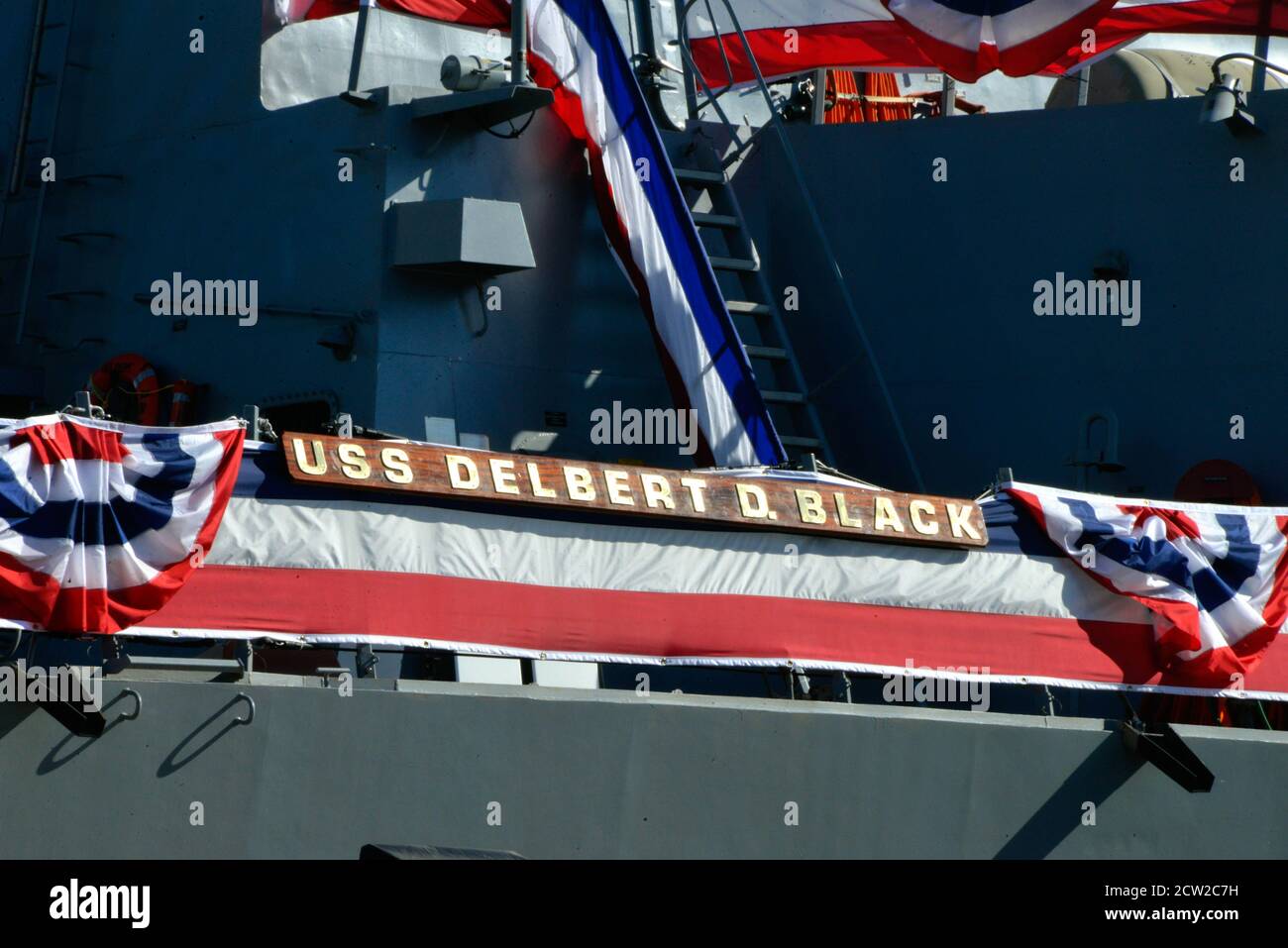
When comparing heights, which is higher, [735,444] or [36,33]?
[36,33]

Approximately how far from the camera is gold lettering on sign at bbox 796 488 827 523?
6.42 m

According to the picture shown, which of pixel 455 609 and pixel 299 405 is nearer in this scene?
pixel 455 609

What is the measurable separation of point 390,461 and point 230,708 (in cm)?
87

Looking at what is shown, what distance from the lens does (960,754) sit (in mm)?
6359

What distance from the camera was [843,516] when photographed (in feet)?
21.2

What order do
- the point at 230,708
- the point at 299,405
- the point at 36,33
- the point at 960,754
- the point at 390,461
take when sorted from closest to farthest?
the point at 230,708 < the point at 390,461 < the point at 960,754 < the point at 299,405 < the point at 36,33

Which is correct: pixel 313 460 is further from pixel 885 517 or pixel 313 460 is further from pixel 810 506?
pixel 885 517

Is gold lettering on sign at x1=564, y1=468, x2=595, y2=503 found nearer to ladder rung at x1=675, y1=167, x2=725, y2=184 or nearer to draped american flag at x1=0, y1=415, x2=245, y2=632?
draped american flag at x1=0, y1=415, x2=245, y2=632

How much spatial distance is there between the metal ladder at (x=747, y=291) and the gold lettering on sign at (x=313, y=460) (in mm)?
2674

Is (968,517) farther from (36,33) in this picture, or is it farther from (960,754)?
(36,33)

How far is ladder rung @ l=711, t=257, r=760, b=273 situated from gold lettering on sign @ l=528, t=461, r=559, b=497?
2.34 metres

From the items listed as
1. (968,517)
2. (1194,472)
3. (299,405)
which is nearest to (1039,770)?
(968,517)

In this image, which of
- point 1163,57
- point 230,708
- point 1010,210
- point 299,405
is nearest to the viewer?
point 230,708

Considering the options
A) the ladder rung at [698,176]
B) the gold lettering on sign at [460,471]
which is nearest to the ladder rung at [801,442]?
the ladder rung at [698,176]
